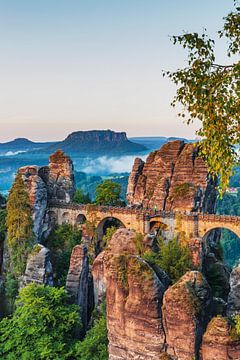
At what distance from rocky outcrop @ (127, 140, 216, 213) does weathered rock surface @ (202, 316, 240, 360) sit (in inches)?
811

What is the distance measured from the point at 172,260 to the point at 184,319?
1074cm

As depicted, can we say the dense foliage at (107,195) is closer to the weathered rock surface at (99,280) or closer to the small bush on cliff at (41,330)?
the weathered rock surface at (99,280)

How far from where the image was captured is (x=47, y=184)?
3994 centimetres

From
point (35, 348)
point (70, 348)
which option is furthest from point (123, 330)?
point (35, 348)

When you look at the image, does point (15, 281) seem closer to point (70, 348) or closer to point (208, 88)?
point (70, 348)

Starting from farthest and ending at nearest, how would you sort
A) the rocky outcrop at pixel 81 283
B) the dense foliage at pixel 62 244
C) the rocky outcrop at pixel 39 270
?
the dense foliage at pixel 62 244, the rocky outcrop at pixel 39 270, the rocky outcrop at pixel 81 283

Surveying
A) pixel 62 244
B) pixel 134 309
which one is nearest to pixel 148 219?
pixel 62 244

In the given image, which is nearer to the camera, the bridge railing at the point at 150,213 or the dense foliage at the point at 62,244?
the bridge railing at the point at 150,213

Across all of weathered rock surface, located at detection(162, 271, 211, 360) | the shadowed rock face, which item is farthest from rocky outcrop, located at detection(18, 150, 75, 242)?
weathered rock surface, located at detection(162, 271, 211, 360)

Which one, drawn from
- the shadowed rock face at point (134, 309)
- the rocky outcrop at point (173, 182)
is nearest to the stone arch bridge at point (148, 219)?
the rocky outcrop at point (173, 182)

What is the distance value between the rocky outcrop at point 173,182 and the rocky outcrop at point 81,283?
1065 centimetres

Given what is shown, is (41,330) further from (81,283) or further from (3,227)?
(3,227)

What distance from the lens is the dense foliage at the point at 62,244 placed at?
114 feet

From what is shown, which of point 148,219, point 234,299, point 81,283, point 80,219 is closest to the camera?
point 234,299
